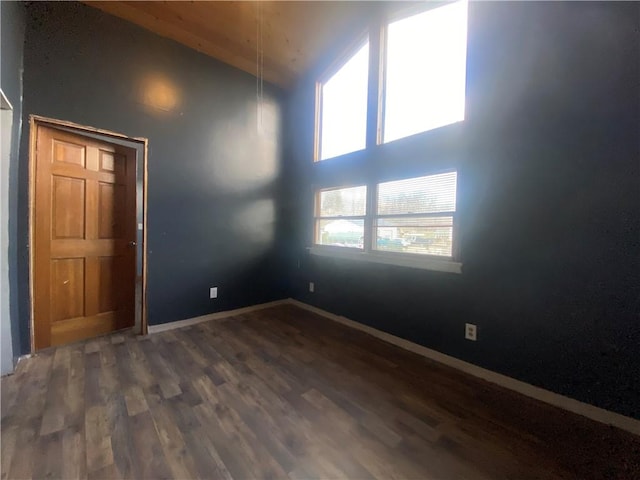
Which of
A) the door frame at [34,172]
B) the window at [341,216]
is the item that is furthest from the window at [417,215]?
the door frame at [34,172]

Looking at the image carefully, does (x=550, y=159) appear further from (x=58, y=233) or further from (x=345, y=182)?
(x=58, y=233)

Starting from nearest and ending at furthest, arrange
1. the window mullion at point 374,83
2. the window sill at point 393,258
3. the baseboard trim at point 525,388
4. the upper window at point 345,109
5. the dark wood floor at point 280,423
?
the dark wood floor at point 280,423
the baseboard trim at point 525,388
the window sill at point 393,258
the window mullion at point 374,83
the upper window at point 345,109

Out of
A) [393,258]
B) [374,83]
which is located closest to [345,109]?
[374,83]

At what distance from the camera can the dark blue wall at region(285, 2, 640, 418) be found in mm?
1424

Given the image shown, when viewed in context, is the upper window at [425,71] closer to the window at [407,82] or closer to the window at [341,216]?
the window at [407,82]

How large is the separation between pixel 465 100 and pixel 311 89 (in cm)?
219

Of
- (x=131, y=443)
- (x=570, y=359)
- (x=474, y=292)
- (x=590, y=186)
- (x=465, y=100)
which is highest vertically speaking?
(x=465, y=100)

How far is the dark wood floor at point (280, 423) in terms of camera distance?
3.85ft

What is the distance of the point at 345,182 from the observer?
3.06 meters

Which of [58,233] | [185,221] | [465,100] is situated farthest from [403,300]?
[58,233]

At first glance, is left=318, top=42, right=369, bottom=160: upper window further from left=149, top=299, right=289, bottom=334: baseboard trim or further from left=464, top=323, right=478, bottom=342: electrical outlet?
left=149, top=299, right=289, bottom=334: baseboard trim

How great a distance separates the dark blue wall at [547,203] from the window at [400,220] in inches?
5.4

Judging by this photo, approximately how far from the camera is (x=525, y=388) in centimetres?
172

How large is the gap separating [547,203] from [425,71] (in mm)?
1585
